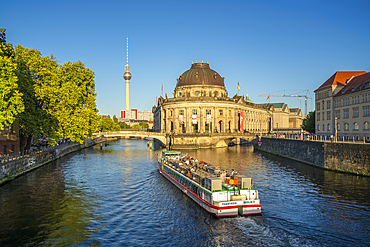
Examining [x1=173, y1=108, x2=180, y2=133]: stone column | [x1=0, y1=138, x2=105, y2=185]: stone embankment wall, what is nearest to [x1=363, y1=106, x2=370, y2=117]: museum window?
[x1=173, y1=108, x2=180, y2=133]: stone column

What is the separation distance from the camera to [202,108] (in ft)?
384

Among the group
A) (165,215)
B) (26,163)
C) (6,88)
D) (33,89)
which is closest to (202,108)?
(33,89)

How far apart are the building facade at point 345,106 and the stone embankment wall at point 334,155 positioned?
6.96m

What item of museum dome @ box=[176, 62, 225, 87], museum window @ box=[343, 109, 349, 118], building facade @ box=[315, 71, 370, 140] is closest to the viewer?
building facade @ box=[315, 71, 370, 140]

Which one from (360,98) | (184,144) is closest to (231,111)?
(184,144)

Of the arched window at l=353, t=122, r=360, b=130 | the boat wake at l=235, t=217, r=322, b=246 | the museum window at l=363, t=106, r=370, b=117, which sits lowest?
the boat wake at l=235, t=217, r=322, b=246

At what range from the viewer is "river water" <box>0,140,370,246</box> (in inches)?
892

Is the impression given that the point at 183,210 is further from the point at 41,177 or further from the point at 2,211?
the point at 41,177

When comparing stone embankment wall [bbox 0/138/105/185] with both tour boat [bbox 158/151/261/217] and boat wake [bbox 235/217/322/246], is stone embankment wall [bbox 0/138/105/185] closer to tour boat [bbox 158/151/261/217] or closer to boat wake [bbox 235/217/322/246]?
tour boat [bbox 158/151/261/217]

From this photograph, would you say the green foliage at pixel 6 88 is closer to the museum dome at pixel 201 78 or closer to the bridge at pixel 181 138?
the bridge at pixel 181 138

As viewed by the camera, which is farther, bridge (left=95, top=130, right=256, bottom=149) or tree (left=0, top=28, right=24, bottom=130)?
bridge (left=95, top=130, right=256, bottom=149)

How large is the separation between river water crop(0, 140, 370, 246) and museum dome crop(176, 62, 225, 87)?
9312 cm

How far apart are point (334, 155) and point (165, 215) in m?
35.7

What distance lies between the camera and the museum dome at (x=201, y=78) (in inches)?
5285
